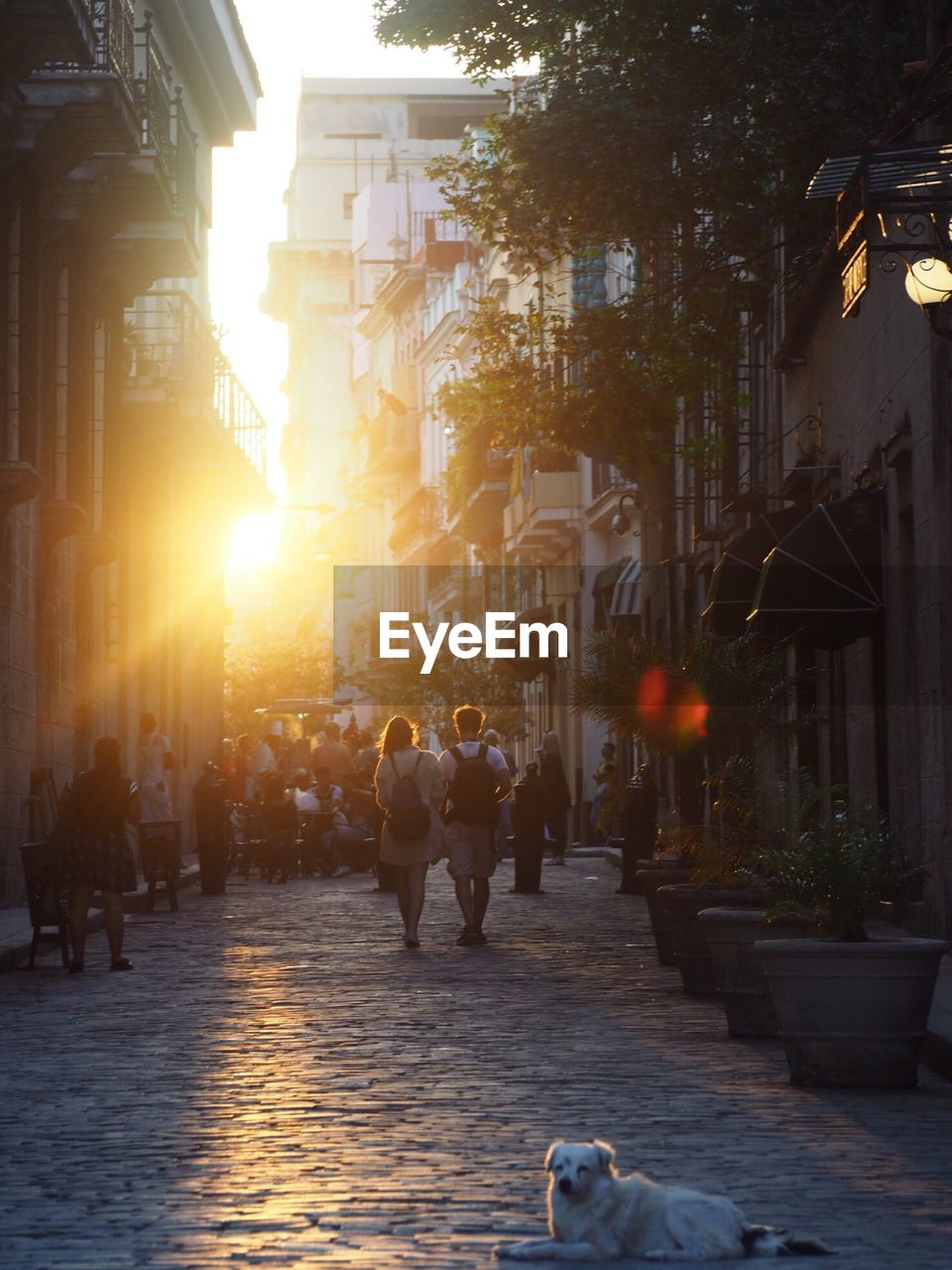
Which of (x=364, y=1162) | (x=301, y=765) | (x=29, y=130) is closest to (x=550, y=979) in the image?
(x=364, y=1162)

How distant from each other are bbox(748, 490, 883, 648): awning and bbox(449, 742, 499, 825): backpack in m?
2.35

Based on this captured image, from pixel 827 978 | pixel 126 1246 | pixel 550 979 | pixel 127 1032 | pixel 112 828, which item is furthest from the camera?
pixel 112 828

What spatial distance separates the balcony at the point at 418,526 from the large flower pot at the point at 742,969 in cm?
6601

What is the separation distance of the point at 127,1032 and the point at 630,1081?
3.33 meters

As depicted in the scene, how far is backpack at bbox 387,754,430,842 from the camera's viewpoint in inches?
728

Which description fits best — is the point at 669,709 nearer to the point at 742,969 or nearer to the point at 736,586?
the point at 742,969

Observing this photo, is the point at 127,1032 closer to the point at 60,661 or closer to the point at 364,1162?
the point at 364,1162

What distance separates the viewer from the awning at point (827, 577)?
18.8 m

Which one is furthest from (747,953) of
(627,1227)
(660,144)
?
(660,144)

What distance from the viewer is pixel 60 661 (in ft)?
86.1

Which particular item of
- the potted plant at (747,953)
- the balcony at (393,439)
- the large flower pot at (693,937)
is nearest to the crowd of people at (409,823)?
the large flower pot at (693,937)

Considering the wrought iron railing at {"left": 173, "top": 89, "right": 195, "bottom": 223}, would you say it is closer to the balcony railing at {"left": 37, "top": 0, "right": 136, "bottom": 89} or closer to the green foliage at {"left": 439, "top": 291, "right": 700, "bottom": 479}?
the green foliage at {"left": 439, "top": 291, "right": 700, "bottom": 479}
